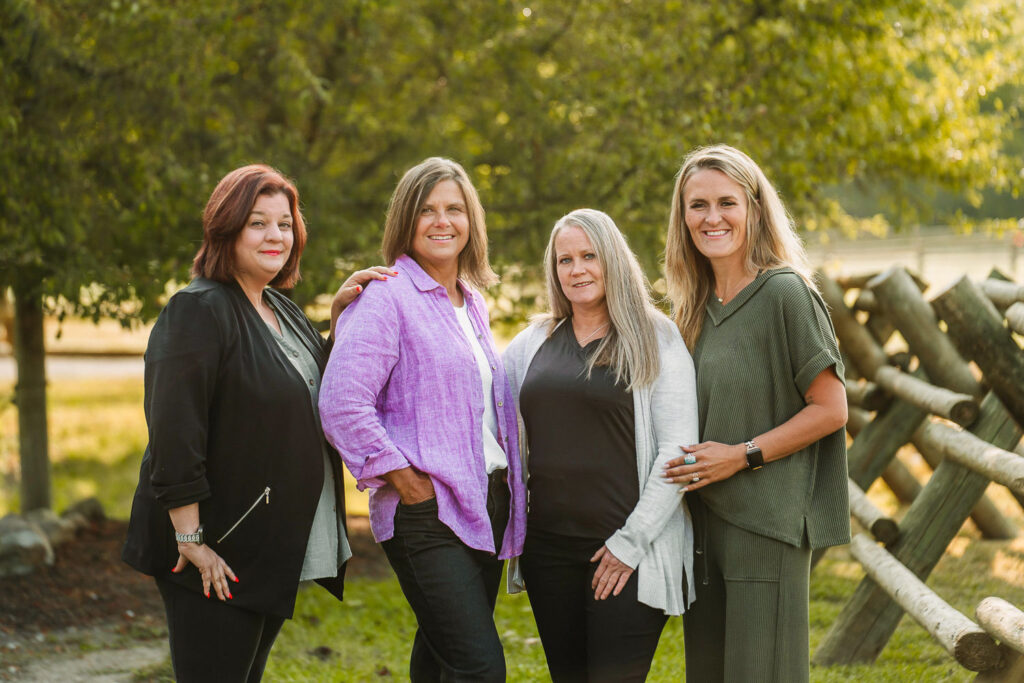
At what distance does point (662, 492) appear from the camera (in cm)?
321

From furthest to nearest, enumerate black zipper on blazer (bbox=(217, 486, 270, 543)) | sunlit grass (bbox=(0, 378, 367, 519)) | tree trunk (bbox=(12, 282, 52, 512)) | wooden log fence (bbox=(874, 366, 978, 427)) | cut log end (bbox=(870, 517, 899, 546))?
sunlit grass (bbox=(0, 378, 367, 519)) < tree trunk (bbox=(12, 282, 52, 512)) < cut log end (bbox=(870, 517, 899, 546)) < wooden log fence (bbox=(874, 366, 978, 427)) < black zipper on blazer (bbox=(217, 486, 270, 543))

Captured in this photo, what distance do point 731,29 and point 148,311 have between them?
4545 mm

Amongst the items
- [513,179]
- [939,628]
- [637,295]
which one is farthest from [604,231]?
[513,179]

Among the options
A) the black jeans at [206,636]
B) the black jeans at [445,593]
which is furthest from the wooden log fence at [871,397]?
the black jeans at [206,636]

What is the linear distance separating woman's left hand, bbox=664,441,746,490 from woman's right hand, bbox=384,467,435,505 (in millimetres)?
799

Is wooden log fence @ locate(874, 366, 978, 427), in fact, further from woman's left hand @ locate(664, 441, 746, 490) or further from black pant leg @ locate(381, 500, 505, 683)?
black pant leg @ locate(381, 500, 505, 683)

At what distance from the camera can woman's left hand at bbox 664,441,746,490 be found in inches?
126

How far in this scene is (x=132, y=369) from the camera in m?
18.3

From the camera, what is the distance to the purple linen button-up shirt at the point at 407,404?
→ 3.13 m

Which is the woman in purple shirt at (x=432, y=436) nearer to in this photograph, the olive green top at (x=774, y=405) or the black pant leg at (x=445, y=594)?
the black pant leg at (x=445, y=594)

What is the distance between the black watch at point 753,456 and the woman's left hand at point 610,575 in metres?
0.53

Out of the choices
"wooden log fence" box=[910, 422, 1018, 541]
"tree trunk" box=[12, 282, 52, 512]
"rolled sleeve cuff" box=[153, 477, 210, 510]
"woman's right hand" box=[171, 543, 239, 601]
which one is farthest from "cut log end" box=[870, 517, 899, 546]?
"tree trunk" box=[12, 282, 52, 512]

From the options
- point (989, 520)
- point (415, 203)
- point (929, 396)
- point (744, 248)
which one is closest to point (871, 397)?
point (929, 396)

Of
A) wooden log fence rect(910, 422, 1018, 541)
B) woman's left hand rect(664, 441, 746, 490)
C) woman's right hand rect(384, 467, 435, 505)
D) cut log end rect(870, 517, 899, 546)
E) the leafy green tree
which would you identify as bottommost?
wooden log fence rect(910, 422, 1018, 541)
